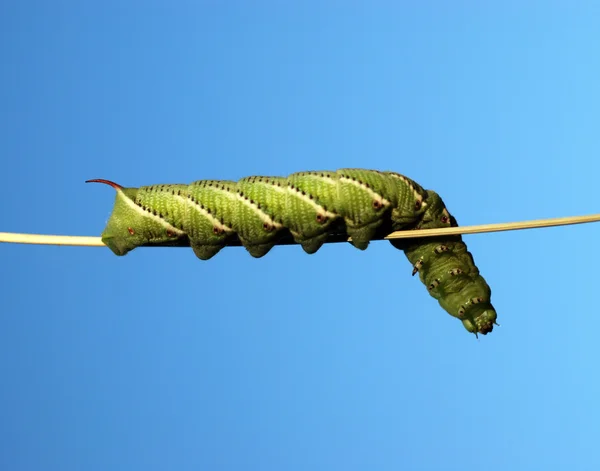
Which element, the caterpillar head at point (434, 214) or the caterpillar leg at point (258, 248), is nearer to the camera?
the caterpillar leg at point (258, 248)

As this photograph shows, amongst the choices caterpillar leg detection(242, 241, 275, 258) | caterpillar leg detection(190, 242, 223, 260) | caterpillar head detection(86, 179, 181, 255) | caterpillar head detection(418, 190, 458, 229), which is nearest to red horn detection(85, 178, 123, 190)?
caterpillar head detection(86, 179, 181, 255)

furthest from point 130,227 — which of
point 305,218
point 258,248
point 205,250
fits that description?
point 305,218

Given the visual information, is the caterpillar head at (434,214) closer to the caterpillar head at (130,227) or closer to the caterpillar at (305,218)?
the caterpillar at (305,218)

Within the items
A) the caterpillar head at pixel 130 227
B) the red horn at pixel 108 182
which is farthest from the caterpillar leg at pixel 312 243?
the red horn at pixel 108 182

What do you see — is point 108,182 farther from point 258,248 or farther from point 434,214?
point 434,214

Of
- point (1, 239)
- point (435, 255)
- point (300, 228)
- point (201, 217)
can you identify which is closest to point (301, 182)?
point (300, 228)

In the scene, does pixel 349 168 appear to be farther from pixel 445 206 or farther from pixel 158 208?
pixel 158 208

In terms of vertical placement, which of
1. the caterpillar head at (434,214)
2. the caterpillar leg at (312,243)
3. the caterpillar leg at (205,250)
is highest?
the caterpillar head at (434,214)

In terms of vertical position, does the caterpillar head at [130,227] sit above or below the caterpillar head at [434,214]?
below
